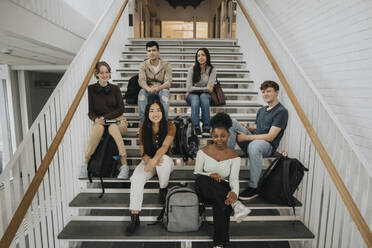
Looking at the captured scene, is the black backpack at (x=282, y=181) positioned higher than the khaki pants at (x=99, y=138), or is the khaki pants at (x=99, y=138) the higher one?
the khaki pants at (x=99, y=138)

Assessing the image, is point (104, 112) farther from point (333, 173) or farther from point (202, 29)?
point (202, 29)

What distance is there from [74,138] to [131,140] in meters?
0.73

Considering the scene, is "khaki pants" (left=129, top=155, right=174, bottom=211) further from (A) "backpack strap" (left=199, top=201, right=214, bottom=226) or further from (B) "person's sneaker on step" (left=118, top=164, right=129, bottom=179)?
(A) "backpack strap" (left=199, top=201, right=214, bottom=226)

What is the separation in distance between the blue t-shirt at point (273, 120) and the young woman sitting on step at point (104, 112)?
150 cm

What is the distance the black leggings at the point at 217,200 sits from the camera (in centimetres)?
195

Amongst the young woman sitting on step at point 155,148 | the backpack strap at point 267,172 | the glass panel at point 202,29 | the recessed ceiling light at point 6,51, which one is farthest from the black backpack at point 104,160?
the glass panel at point 202,29

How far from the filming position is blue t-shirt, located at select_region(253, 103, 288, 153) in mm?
2365

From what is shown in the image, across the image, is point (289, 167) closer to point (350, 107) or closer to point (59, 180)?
point (350, 107)

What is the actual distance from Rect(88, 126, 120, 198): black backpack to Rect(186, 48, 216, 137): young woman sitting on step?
1.05 meters

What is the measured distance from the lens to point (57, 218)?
2146mm

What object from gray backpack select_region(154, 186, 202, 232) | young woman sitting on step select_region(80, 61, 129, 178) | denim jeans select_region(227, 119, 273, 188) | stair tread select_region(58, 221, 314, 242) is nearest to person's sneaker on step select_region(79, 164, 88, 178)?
young woman sitting on step select_region(80, 61, 129, 178)

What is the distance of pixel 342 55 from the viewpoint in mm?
2285

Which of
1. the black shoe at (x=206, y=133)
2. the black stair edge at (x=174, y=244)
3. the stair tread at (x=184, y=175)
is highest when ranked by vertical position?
the black shoe at (x=206, y=133)

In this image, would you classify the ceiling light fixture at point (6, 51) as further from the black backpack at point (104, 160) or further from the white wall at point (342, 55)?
the white wall at point (342, 55)
